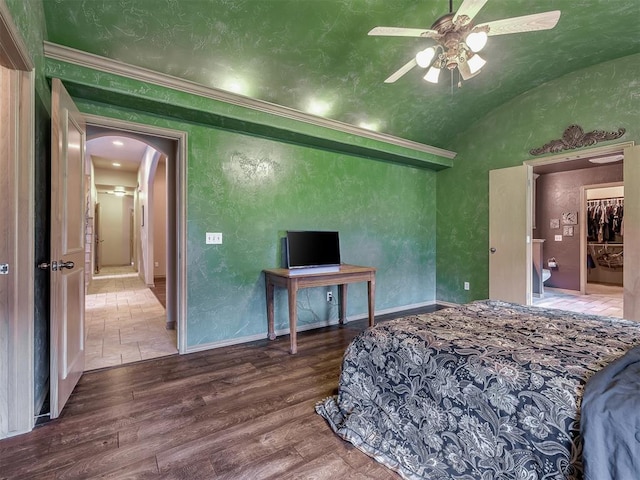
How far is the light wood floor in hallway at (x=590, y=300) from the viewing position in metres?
4.50

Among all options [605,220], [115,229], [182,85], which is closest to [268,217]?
[182,85]

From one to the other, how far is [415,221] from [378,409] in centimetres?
343

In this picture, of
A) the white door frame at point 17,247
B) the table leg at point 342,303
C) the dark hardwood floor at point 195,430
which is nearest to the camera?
the dark hardwood floor at point 195,430

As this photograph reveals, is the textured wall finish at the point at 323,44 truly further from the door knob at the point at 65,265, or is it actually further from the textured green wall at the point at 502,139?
the door knob at the point at 65,265

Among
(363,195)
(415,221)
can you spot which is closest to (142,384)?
(363,195)

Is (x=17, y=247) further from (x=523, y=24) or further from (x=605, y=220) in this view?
(x=605, y=220)

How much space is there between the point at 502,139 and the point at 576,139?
2.68ft

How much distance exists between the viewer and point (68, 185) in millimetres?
2045

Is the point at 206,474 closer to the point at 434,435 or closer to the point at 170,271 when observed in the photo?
the point at 434,435

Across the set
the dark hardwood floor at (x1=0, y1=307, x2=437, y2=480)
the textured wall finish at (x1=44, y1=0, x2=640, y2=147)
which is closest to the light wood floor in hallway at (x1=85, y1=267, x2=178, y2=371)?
the dark hardwood floor at (x1=0, y1=307, x2=437, y2=480)

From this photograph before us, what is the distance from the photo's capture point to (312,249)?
3.49 meters

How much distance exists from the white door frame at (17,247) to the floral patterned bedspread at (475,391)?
1.68m

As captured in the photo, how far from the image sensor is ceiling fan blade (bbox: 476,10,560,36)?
1.79m

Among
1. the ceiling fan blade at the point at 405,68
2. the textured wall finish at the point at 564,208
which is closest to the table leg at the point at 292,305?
the ceiling fan blade at the point at 405,68
